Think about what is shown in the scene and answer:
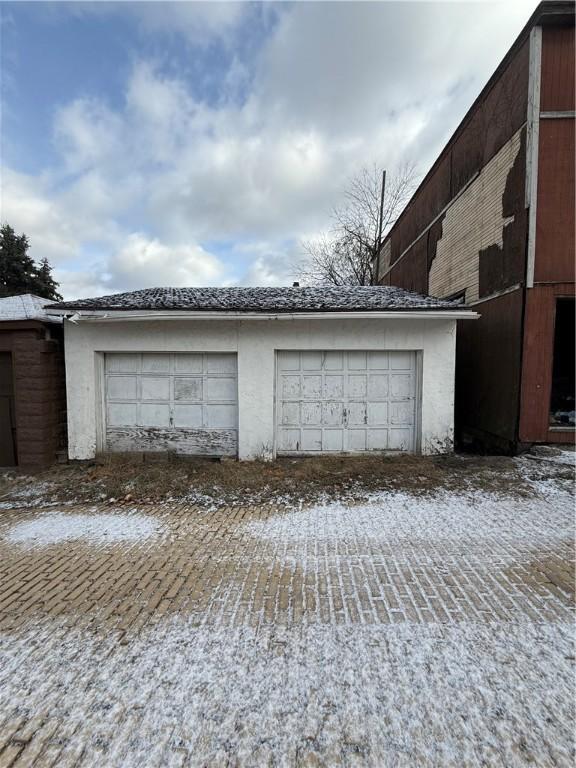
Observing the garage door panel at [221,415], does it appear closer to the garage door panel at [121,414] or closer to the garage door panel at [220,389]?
the garage door panel at [220,389]

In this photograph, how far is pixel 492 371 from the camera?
7.96 m

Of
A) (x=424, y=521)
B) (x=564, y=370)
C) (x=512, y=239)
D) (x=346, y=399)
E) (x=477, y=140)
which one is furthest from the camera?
(x=564, y=370)

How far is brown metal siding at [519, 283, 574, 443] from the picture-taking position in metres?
6.84

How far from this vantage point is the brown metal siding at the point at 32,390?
7117 mm

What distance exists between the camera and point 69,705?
218 centimetres

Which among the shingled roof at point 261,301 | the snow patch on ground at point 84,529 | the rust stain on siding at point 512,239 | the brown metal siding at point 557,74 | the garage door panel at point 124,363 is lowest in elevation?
the snow patch on ground at point 84,529

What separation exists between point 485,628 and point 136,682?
2469mm

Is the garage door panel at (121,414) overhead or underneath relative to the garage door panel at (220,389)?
underneath

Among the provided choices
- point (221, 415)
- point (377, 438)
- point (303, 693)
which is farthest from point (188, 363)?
point (303, 693)

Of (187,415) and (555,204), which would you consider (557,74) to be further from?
(187,415)

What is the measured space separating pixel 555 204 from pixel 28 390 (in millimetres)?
10467

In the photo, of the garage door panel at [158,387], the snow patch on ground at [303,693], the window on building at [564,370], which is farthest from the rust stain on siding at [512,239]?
the garage door panel at [158,387]

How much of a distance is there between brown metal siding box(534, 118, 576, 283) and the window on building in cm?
68

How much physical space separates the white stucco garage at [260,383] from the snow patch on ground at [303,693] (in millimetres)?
4852
